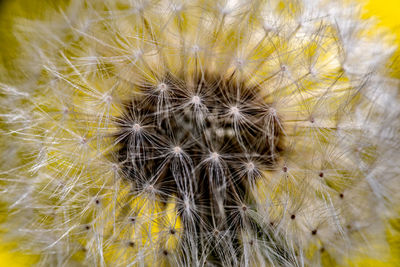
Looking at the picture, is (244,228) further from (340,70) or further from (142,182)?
(340,70)

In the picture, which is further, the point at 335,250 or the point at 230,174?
the point at 335,250

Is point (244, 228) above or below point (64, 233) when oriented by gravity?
above

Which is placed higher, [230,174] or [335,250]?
[230,174]

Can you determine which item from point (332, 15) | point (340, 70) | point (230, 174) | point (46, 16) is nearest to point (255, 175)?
point (230, 174)

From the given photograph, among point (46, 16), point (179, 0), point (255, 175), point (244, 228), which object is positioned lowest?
point (244, 228)

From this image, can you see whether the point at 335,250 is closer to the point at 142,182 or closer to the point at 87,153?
the point at 142,182

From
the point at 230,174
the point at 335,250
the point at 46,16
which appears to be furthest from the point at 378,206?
the point at 46,16
